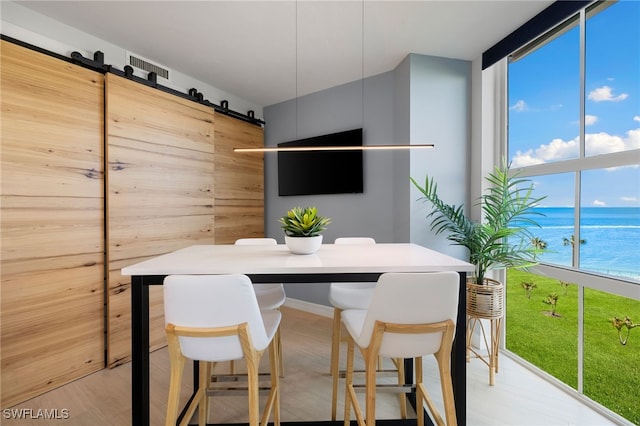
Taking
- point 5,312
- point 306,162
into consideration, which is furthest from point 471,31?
point 5,312

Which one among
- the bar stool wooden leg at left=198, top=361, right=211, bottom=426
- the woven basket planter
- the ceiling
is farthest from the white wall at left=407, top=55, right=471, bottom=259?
the bar stool wooden leg at left=198, top=361, right=211, bottom=426

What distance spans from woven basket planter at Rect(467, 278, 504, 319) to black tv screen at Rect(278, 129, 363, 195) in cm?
153

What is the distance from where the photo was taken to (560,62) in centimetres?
236

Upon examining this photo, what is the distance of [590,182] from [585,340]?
42.4 inches

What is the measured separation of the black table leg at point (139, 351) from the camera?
1.40 metres

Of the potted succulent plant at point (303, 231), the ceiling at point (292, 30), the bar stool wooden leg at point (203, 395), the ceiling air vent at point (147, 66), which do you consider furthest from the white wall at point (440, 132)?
the ceiling air vent at point (147, 66)

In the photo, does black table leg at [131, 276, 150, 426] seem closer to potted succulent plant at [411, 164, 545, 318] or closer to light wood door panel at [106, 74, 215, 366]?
light wood door panel at [106, 74, 215, 366]

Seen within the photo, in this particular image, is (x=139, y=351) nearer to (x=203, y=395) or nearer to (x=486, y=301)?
(x=203, y=395)

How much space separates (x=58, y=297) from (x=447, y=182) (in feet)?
10.5

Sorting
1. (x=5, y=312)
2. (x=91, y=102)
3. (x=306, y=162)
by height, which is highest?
(x=91, y=102)

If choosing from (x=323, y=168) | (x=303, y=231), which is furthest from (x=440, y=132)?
(x=303, y=231)

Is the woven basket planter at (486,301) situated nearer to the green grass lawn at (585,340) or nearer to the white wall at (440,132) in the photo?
the green grass lawn at (585,340)

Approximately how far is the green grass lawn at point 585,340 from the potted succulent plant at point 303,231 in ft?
6.13

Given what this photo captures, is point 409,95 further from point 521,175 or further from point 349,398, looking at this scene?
point 349,398
